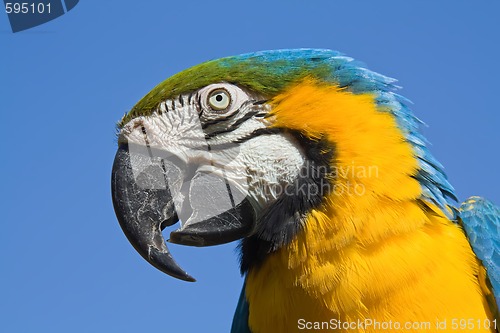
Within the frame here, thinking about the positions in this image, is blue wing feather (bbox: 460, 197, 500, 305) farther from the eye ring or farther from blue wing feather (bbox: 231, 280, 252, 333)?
the eye ring

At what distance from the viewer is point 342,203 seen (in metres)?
2.56

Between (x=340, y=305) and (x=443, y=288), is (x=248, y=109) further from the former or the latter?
(x=443, y=288)

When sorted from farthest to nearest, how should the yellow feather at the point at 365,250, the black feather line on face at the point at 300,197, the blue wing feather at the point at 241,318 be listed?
1. the blue wing feather at the point at 241,318
2. the black feather line on face at the point at 300,197
3. the yellow feather at the point at 365,250

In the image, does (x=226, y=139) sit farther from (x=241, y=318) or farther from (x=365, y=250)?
(x=241, y=318)

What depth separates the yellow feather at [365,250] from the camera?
8.13 feet

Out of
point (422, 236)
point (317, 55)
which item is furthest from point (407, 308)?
point (317, 55)

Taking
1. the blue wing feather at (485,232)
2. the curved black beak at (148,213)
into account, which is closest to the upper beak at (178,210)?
the curved black beak at (148,213)

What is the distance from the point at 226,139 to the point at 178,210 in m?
0.41

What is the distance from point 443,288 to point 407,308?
197 mm

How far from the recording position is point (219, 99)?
2.77 m

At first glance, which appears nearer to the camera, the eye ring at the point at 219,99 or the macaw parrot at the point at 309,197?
the macaw parrot at the point at 309,197

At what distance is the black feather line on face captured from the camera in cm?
262

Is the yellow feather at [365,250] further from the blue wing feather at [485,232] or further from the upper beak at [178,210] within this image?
the upper beak at [178,210]

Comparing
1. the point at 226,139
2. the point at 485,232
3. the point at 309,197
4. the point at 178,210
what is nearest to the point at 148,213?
the point at 178,210
